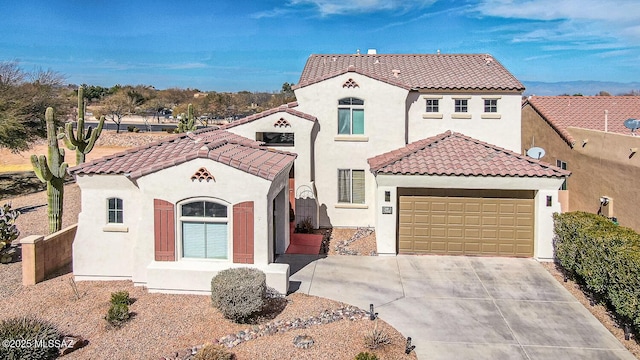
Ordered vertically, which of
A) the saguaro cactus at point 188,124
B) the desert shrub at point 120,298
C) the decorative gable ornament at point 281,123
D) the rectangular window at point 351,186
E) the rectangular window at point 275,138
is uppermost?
the saguaro cactus at point 188,124

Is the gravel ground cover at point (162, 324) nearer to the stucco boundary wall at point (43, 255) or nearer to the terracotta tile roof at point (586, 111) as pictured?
the stucco boundary wall at point (43, 255)

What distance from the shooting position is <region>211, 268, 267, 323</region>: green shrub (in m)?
11.3

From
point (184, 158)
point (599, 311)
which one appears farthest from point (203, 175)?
point (599, 311)

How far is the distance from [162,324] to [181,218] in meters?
3.14

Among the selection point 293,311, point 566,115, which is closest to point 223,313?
point 293,311

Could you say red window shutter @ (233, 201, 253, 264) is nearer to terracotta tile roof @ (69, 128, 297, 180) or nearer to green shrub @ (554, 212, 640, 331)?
terracotta tile roof @ (69, 128, 297, 180)

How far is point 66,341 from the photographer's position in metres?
10.4

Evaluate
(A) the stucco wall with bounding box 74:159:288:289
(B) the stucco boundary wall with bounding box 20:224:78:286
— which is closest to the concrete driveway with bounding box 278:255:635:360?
(A) the stucco wall with bounding box 74:159:288:289

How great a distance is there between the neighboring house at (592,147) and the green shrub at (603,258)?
3274mm

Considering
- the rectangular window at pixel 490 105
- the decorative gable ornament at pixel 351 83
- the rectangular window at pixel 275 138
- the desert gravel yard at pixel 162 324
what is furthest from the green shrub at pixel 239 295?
the rectangular window at pixel 490 105

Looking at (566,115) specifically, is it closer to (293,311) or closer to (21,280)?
(293,311)

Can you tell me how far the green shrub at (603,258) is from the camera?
10.6 meters

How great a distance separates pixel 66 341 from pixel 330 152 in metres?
12.7

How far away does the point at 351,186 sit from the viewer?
20.6 m
